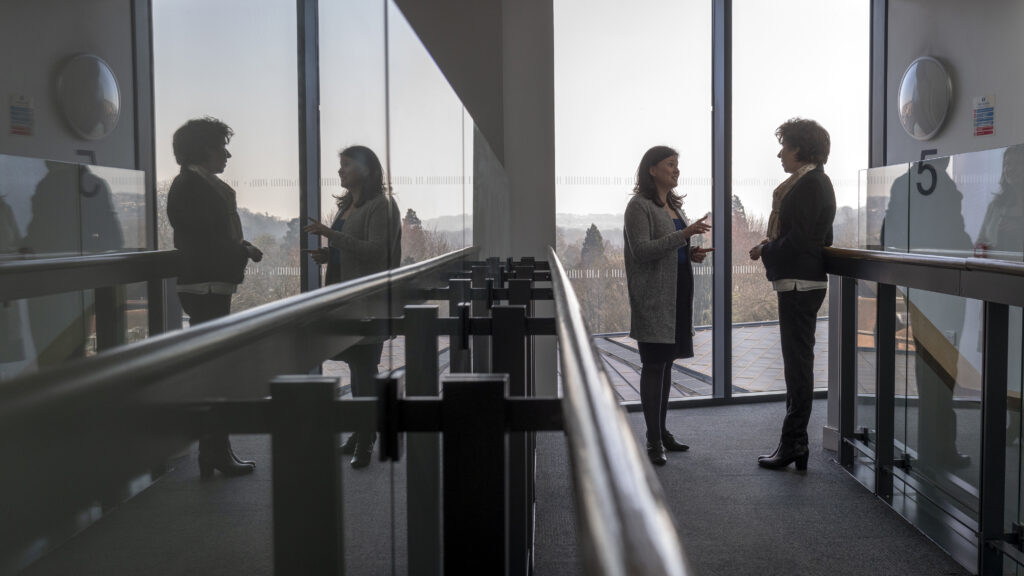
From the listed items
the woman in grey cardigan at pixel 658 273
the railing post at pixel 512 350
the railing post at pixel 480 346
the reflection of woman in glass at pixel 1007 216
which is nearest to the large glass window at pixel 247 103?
the railing post at pixel 512 350

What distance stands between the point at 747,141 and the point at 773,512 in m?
2.92

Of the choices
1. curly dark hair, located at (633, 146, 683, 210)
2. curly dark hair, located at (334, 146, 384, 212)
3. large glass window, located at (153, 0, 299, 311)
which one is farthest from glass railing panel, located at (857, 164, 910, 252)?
large glass window, located at (153, 0, 299, 311)

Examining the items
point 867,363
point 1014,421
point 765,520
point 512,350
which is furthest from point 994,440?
point 512,350

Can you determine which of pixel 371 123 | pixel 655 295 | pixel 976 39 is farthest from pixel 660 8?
pixel 371 123

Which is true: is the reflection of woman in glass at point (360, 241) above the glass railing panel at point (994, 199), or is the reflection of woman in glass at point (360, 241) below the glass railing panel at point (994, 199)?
below

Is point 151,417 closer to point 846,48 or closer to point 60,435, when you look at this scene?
point 60,435

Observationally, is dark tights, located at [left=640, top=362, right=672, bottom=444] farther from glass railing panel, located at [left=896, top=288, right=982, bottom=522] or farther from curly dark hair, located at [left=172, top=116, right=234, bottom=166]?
curly dark hair, located at [left=172, top=116, right=234, bottom=166]

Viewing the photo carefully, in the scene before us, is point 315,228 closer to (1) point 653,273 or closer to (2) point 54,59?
(2) point 54,59

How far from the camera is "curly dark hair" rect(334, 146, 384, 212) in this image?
629mm

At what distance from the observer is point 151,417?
0.94 ft

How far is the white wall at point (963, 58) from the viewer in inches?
195

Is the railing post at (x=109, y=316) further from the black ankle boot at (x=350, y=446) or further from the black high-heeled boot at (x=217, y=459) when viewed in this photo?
the black ankle boot at (x=350, y=446)

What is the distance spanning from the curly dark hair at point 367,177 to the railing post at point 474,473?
16cm

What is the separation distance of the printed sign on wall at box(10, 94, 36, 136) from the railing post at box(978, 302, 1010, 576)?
275 centimetres
